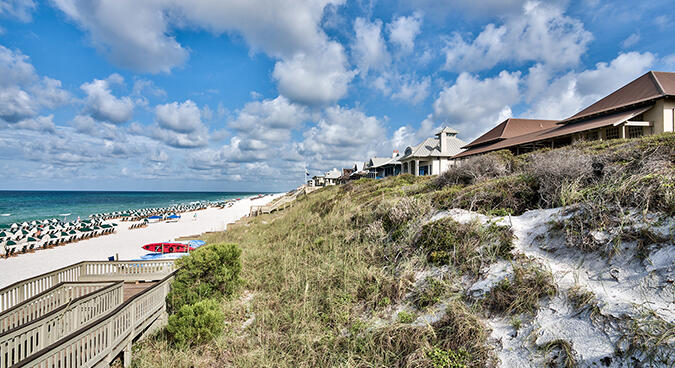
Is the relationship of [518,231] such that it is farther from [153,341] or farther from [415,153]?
[415,153]

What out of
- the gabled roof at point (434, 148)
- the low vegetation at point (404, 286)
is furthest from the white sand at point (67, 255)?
the gabled roof at point (434, 148)

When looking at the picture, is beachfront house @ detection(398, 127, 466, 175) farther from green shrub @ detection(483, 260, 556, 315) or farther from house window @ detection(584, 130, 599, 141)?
green shrub @ detection(483, 260, 556, 315)

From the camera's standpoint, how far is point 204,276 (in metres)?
7.29

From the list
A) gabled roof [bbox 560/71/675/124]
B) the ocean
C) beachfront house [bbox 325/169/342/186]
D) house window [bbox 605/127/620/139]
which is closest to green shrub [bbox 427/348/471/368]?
house window [bbox 605/127/620/139]

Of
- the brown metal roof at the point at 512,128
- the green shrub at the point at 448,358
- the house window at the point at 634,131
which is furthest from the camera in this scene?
the brown metal roof at the point at 512,128

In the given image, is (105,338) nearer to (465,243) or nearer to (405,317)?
(405,317)

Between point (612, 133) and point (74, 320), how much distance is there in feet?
69.4

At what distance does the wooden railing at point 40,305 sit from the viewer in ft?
16.7

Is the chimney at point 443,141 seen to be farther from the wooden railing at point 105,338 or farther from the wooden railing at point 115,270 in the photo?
the wooden railing at point 105,338

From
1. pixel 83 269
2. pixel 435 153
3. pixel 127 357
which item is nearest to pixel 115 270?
pixel 83 269

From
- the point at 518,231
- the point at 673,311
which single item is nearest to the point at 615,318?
the point at 673,311

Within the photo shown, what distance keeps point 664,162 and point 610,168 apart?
73 cm

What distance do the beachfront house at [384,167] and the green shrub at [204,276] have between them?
108 ft

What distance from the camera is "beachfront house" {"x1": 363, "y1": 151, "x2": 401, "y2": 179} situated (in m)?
40.5
